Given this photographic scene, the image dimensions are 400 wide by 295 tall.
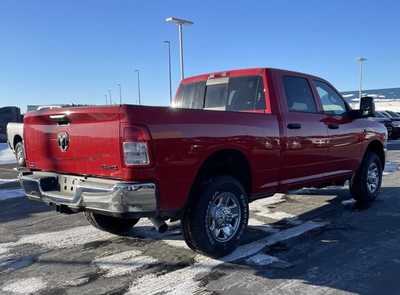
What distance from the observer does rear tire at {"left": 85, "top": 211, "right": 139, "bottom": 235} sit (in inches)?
209

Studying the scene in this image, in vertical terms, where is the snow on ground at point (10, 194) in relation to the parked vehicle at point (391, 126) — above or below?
below

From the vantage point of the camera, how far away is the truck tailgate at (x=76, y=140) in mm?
3803

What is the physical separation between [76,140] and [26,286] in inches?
53.1

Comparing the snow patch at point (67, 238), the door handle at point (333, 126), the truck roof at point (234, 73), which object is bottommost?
the snow patch at point (67, 238)

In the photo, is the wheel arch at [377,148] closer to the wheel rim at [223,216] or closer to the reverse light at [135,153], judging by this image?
the wheel rim at [223,216]

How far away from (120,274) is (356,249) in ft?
8.20

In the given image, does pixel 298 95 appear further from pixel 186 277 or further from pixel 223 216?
pixel 186 277

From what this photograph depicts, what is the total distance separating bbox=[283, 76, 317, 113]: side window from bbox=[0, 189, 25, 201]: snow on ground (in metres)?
5.36

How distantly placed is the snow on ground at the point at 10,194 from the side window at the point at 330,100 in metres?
5.58

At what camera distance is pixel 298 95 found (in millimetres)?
5680

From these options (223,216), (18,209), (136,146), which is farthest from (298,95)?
(18,209)

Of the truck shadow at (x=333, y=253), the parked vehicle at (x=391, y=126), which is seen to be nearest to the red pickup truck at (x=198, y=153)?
the truck shadow at (x=333, y=253)

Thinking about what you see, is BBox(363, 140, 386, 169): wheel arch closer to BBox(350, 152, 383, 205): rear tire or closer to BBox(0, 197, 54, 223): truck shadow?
BBox(350, 152, 383, 205): rear tire

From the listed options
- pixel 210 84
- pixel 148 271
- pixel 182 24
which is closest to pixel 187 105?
pixel 210 84
